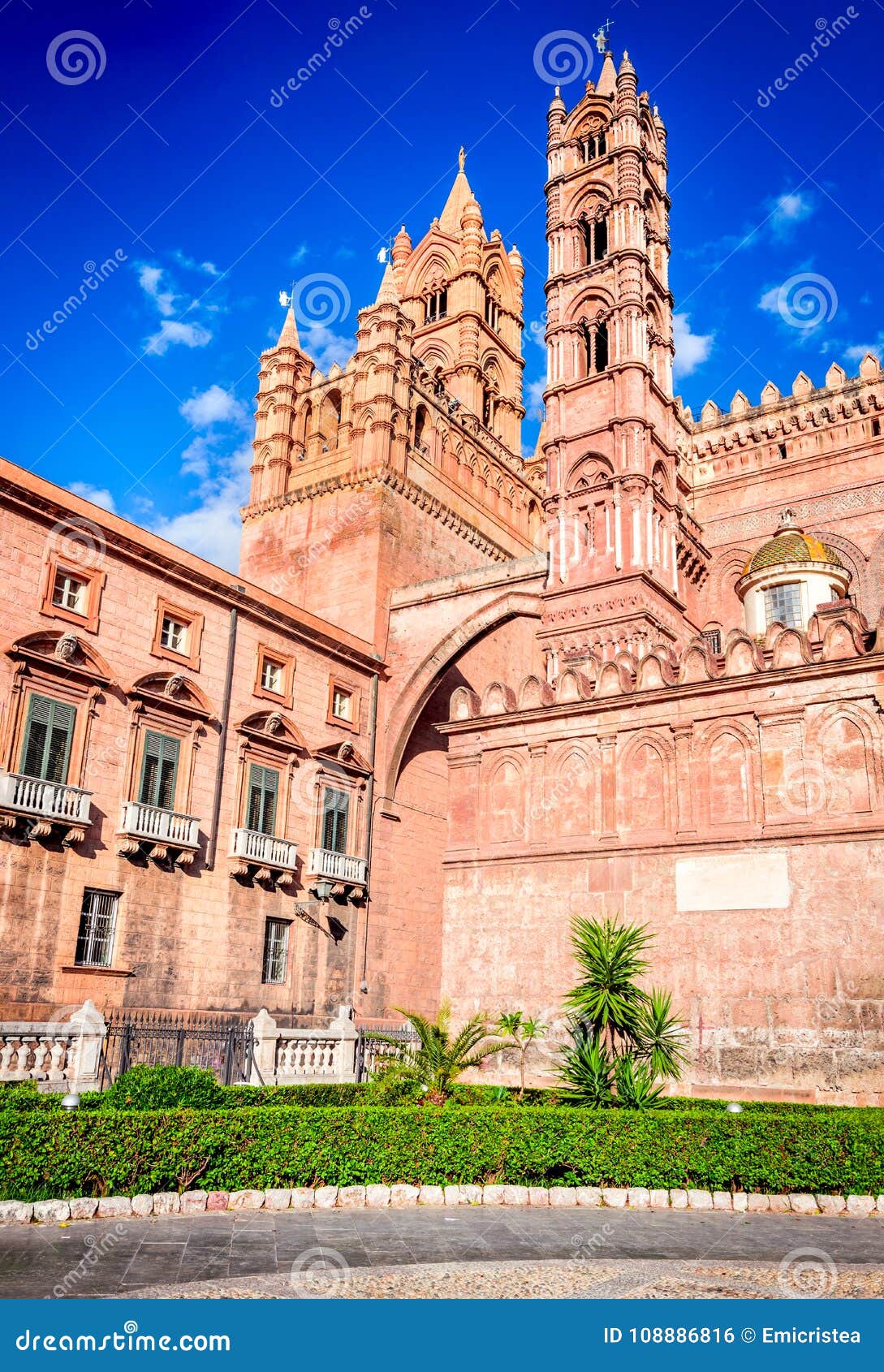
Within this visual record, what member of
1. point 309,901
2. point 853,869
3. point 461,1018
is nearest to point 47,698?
point 309,901

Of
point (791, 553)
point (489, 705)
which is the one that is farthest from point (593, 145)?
point (489, 705)

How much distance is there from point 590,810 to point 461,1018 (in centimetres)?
557

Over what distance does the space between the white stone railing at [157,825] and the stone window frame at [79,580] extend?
4.17 metres

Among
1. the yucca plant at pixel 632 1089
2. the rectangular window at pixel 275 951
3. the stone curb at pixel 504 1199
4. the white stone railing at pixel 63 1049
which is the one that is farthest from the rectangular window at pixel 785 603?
the white stone railing at pixel 63 1049

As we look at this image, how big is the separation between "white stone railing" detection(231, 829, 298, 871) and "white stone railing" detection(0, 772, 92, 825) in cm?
454

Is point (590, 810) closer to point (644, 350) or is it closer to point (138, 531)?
point (138, 531)

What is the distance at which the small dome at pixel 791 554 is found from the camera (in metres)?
31.2

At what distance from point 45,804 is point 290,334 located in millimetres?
26325

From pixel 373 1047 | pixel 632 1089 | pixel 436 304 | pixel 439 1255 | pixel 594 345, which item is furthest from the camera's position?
pixel 436 304

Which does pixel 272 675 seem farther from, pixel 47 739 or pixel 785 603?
pixel 785 603

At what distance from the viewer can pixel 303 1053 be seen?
20.5 meters

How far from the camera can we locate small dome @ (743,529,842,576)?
31.2 m

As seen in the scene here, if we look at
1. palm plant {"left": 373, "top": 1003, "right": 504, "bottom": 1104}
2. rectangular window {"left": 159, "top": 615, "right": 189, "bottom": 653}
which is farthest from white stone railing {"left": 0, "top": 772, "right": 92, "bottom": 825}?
palm plant {"left": 373, "top": 1003, "right": 504, "bottom": 1104}

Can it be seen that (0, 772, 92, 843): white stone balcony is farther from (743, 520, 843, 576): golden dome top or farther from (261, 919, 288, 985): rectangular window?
(743, 520, 843, 576): golden dome top
